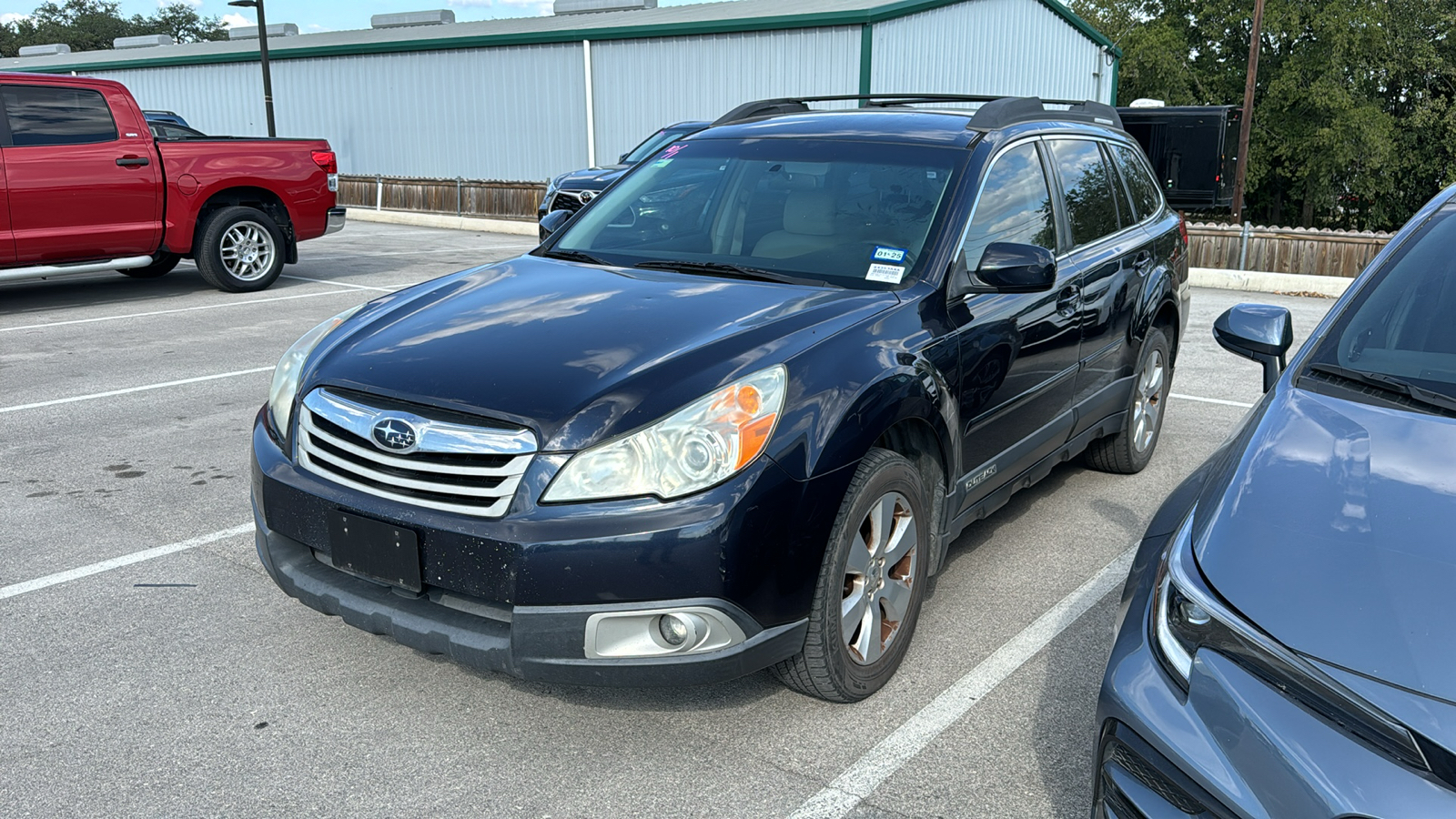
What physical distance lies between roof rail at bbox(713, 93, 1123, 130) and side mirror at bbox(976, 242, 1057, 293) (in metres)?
0.77

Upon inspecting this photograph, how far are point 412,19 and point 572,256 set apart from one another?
38.3 m

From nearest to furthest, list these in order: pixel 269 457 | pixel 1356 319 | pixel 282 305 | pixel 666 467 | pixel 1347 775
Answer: pixel 1347 775, pixel 666 467, pixel 1356 319, pixel 269 457, pixel 282 305

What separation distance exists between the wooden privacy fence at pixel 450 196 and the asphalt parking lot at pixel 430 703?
1708cm

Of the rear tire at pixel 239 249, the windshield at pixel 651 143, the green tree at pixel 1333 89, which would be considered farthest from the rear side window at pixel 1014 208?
the green tree at pixel 1333 89

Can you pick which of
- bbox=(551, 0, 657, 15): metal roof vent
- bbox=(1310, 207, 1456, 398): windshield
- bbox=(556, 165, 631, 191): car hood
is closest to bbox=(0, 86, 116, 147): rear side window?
bbox=(556, 165, 631, 191): car hood

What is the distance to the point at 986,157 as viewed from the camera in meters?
4.17

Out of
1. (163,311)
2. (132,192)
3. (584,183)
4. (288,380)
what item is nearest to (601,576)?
(288,380)

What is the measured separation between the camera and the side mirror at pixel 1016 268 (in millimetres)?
3699

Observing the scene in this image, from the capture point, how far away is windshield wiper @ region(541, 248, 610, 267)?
435 centimetres

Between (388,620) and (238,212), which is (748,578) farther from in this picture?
(238,212)

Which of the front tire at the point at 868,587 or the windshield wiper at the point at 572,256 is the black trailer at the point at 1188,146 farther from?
the front tire at the point at 868,587

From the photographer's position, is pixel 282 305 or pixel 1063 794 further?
pixel 282 305

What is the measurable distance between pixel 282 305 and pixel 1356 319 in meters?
9.98

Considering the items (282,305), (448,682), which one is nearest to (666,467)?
(448,682)
